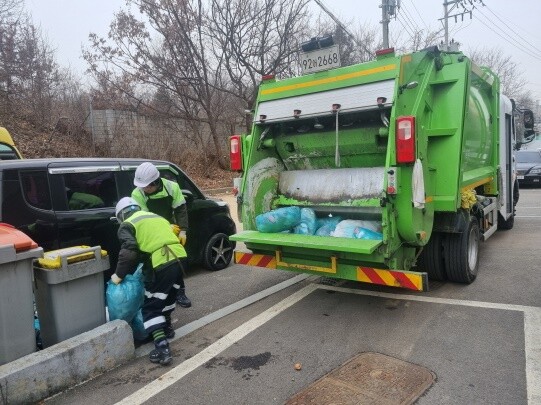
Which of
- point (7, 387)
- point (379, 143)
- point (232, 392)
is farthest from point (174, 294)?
point (379, 143)

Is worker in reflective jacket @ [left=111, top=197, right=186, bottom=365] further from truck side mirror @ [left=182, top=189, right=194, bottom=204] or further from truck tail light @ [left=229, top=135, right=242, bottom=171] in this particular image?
truck side mirror @ [left=182, top=189, right=194, bottom=204]

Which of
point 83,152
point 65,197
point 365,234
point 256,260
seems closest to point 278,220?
point 256,260

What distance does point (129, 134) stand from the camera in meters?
17.1

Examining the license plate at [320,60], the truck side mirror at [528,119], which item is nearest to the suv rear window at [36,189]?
the license plate at [320,60]

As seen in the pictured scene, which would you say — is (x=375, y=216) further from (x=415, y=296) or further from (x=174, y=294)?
(x=174, y=294)

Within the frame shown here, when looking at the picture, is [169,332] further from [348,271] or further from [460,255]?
[460,255]

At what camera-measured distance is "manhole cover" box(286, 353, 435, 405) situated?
9.45 ft

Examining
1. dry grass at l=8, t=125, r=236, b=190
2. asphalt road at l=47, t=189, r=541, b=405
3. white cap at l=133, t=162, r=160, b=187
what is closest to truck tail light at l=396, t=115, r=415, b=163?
asphalt road at l=47, t=189, r=541, b=405

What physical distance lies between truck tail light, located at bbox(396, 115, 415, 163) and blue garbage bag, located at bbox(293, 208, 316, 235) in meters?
1.35

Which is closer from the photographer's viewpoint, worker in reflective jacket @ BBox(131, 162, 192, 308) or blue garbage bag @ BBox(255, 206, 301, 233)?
worker in reflective jacket @ BBox(131, 162, 192, 308)

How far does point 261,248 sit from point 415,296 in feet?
6.05

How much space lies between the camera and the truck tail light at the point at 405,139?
3.75 metres

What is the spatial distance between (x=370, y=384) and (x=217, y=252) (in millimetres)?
3650

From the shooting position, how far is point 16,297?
9.80ft
